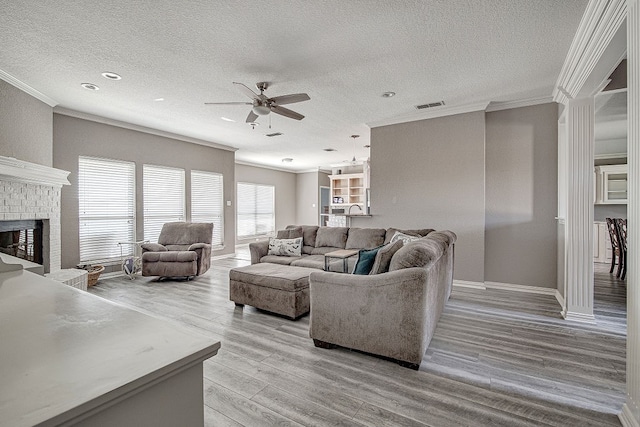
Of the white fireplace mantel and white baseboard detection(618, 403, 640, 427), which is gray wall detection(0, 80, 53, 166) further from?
white baseboard detection(618, 403, 640, 427)

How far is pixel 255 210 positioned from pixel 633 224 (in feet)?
30.2

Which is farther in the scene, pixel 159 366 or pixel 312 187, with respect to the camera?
pixel 312 187

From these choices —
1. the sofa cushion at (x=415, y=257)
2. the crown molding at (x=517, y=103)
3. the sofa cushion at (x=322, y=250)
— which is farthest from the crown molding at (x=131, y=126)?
the crown molding at (x=517, y=103)

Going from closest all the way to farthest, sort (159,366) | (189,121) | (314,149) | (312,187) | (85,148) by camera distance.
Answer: (159,366), (85,148), (189,121), (314,149), (312,187)

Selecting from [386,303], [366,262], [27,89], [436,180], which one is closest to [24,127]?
[27,89]

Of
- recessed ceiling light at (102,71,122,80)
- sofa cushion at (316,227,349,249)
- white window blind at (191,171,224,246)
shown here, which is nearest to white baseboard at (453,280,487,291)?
sofa cushion at (316,227,349,249)

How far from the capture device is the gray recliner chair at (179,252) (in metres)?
5.00

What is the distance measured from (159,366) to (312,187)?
10.8 meters

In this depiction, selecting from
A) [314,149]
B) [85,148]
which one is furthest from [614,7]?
[85,148]

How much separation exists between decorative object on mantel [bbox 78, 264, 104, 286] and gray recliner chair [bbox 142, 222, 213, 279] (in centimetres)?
63

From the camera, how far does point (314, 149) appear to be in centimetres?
775

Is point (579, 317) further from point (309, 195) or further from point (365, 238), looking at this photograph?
point (309, 195)

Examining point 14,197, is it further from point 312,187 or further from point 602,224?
point 602,224

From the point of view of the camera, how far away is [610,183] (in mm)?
6777
